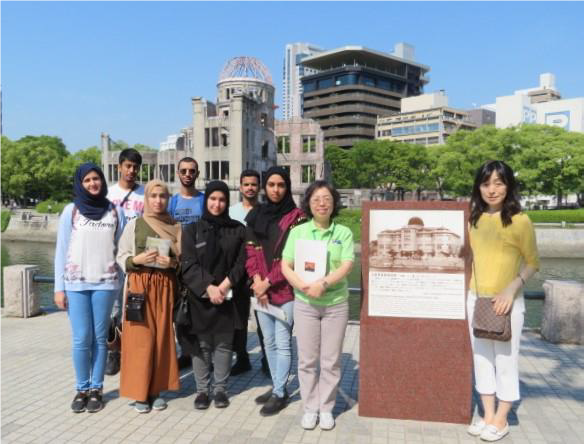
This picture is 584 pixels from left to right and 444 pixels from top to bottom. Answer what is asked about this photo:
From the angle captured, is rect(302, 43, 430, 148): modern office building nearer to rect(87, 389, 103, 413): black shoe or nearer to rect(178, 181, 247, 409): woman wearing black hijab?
rect(178, 181, 247, 409): woman wearing black hijab

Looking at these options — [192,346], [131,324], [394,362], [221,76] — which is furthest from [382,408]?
[221,76]

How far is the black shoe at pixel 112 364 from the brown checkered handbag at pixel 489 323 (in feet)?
12.7

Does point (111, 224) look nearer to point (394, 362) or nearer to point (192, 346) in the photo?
point (192, 346)

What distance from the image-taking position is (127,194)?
5160mm

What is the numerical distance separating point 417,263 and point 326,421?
156cm

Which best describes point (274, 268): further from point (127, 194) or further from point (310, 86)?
point (310, 86)

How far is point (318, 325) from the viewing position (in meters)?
3.98

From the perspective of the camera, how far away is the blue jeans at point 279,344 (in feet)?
14.0

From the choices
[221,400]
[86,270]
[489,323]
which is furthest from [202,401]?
[489,323]

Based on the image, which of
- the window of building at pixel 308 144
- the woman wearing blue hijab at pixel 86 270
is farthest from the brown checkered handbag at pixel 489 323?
the window of building at pixel 308 144

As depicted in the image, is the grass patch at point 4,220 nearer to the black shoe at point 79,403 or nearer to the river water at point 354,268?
the river water at point 354,268

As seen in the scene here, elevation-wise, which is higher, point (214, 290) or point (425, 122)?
point (425, 122)

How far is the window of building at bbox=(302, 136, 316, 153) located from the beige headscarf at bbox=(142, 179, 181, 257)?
163 ft

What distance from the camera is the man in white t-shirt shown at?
5039 millimetres
